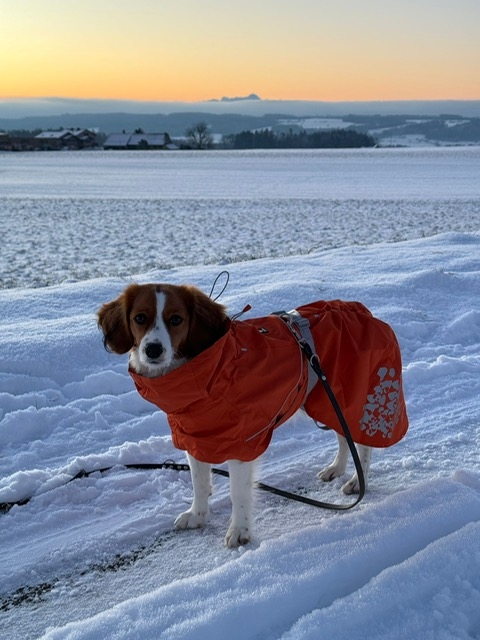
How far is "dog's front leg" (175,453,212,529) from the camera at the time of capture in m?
3.54

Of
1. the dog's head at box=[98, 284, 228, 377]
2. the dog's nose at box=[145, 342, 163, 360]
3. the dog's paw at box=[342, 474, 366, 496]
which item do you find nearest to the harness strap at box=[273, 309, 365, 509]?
the dog's paw at box=[342, 474, 366, 496]

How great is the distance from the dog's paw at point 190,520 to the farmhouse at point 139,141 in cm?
9958

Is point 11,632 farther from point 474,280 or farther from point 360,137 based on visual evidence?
point 360,137

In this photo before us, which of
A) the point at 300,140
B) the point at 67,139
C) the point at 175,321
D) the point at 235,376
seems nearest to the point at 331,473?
the point at 235,376

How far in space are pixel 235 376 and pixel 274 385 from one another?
0.25 meters

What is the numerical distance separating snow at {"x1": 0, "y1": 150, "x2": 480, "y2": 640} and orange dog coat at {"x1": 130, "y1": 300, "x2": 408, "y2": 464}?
0.50 metres

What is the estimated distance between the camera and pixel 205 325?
3.34m

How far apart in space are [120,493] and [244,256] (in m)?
9.10

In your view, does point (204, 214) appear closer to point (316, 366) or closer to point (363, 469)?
point (363, 469)

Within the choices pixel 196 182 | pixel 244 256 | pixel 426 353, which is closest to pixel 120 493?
pixel 426 353

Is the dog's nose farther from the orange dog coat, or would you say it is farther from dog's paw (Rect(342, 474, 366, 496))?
dog's paw (Rect(342, 474, 366, 496))

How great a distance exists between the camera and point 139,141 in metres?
103

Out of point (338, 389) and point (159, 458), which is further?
point (159, 458)

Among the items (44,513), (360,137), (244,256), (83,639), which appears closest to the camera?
(83,639)
